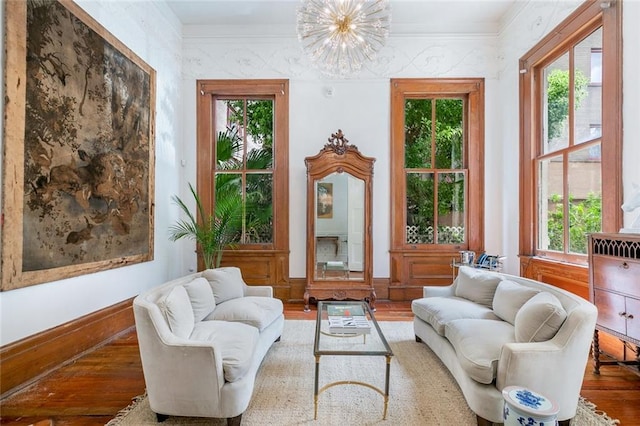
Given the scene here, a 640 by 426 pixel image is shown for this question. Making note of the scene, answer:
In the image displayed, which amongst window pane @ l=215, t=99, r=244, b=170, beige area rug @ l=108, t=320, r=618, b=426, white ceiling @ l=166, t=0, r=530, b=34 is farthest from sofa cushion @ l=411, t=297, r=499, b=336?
white ceiling @ l=166, t=0, r=530, b=34

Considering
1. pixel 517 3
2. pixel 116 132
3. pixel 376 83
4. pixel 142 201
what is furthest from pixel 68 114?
pixel 517 3

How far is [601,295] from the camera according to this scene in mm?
2533

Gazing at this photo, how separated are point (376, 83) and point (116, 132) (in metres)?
3.60

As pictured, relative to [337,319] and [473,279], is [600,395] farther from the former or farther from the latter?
[337,319]

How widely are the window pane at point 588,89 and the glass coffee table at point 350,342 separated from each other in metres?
2.98

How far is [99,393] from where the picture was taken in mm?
2352

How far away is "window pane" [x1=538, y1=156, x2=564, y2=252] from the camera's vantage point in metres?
3.82

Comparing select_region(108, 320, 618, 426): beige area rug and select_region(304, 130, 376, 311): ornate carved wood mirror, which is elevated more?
select_region(304, 130, 376, 311): ornate carved wood mirror

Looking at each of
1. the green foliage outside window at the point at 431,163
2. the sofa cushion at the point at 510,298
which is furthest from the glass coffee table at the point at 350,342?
the green foliage outside window at the point at 431,163

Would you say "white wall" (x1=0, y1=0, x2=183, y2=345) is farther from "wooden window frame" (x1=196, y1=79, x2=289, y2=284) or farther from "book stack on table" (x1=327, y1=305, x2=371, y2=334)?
"book stack on table" (x1=327, y1=305, x2=371, y2=334)

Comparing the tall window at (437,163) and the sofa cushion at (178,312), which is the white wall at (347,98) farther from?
the sofa cushion at (178,312)

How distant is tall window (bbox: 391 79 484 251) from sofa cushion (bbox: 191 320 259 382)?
3.13 meters

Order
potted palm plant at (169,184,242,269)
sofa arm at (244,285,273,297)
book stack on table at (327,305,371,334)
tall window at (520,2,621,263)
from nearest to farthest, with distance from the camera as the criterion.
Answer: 1. book stack on table at (327,305,371,334)
2. tall window at (520,2,621,263)
3. sofa arm at (244,285,273,297)
4. potted palm plant at (169,184,242,269)

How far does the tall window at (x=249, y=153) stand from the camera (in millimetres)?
4957
